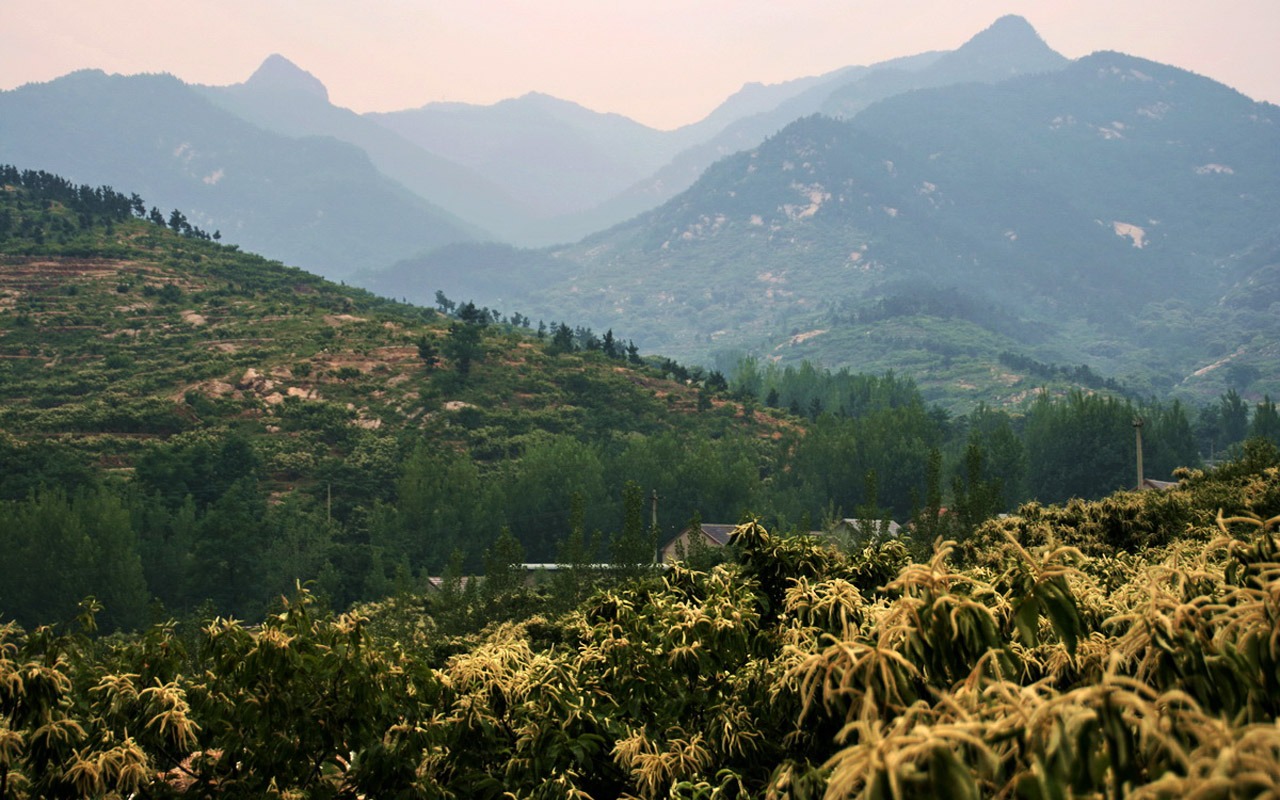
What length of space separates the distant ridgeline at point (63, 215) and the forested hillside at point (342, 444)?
0.23 meters

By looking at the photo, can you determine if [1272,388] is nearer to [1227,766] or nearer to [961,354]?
[961,354]

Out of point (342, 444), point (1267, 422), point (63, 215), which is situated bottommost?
point (342, 444)

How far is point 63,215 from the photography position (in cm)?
6738

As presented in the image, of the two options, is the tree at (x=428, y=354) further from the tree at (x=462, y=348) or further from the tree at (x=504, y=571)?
the tree at (x=504, y=571)

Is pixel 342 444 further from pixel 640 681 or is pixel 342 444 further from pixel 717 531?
Answer: pixel 640 681

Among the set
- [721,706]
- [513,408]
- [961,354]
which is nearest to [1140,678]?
[721,706]

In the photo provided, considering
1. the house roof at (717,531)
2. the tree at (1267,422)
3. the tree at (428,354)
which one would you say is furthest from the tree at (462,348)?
the tree at (1267,422)

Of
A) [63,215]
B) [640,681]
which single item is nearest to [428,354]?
[63,215]

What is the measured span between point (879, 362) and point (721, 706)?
15390 centimetres

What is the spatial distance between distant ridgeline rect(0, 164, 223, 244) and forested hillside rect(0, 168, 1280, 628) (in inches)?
9.2

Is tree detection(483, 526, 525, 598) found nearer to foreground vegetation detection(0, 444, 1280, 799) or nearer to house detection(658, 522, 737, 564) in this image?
house detection(658, 522, 737, 564)

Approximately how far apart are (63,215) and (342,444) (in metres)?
32.4

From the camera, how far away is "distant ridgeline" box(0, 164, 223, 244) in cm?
6419

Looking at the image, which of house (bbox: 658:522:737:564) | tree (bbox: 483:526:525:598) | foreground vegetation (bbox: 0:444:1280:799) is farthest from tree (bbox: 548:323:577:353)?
foreground vegetation (bbox: 0:444:1280:799)
